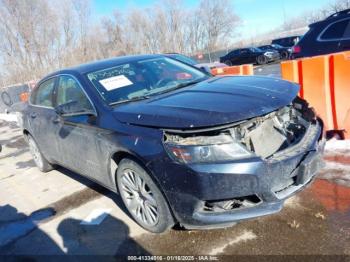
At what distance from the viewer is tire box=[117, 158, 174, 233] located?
3.26 meters

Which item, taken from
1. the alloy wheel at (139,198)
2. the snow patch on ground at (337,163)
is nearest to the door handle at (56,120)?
the alloy wheel at (139,198)

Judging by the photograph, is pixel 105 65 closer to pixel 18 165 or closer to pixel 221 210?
pixel 221 210

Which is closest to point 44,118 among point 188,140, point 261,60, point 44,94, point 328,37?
point 44,94

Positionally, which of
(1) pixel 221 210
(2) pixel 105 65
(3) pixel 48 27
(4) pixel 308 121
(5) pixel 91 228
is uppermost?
(3) pixel 48 27

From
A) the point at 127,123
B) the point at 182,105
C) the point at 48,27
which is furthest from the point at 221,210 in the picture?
the point at 48,27

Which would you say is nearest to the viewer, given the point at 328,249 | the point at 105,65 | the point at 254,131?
the point at 328,249

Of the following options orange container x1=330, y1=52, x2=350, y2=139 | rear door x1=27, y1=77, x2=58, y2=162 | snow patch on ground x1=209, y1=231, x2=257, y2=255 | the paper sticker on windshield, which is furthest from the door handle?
orange container x1=330, y1=52, x2=350, y2=139

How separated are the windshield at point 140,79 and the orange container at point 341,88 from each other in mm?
1878

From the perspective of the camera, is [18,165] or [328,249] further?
[18,165]

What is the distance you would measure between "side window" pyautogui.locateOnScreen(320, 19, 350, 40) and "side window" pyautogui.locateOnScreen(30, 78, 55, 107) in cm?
554

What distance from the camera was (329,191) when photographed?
12.8ft

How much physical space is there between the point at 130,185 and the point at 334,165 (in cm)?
254

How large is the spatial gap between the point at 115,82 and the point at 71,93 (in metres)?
0.67

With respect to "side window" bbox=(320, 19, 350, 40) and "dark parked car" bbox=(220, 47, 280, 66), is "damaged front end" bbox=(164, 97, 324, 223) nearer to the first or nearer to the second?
"side window" bbox=(320, 19, 350, 40)
